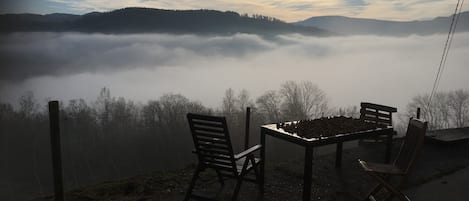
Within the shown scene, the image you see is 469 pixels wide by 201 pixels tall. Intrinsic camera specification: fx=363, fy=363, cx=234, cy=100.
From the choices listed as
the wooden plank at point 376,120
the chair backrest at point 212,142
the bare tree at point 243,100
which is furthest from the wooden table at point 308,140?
the bare tree at point 243,100

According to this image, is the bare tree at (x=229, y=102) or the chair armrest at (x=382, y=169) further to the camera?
the bare tree at (x=229, y=102)

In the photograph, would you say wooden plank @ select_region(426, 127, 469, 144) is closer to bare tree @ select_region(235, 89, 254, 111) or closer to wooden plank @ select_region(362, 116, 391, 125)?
wooden plank @ select_region(362, 116, 391, 125)

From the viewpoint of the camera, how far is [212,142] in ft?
9.09

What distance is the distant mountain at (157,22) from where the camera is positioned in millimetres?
24406

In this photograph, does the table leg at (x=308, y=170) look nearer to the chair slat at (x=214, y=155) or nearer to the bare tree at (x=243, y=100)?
the chair slat at (x=214, y=155)

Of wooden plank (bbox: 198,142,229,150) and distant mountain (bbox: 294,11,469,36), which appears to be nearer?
wooden plank (bbox: 198,142,229,150)

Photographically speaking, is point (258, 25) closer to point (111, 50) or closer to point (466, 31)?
point (111, 50)

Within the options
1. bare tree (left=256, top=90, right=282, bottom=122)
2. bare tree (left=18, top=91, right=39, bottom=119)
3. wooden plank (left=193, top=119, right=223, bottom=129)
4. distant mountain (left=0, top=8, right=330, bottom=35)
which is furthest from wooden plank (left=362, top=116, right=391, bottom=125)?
bare tree (left=18, top=91, right=39, bottom=119)

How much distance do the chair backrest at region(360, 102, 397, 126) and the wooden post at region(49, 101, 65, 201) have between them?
3130mm

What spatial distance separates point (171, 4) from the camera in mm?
21812

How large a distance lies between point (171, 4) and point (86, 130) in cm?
1356

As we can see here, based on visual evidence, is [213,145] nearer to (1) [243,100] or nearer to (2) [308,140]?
(2) [308,140]

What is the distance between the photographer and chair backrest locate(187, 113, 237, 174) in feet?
8.79

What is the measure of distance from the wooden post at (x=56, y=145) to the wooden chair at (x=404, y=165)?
224 centimetres
